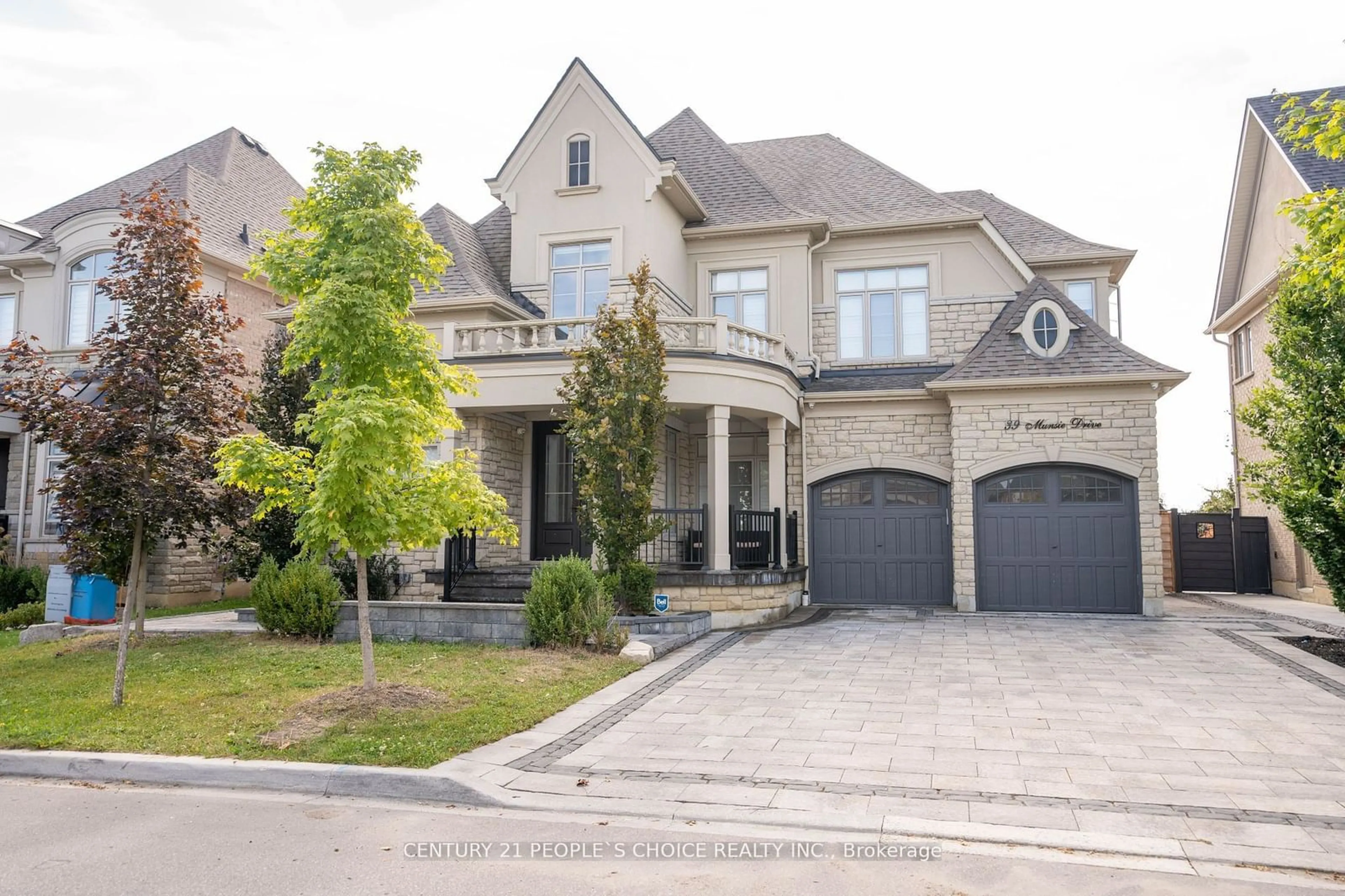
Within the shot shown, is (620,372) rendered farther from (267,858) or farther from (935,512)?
(267,858)

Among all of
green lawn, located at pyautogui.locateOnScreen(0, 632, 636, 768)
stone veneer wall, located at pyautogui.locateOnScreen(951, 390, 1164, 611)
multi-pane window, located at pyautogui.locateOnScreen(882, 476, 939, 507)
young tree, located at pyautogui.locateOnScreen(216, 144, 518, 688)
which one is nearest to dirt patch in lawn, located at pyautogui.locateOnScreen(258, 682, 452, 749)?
green lawn, located at pyautogui.locateOnScreen(0, 632, 636, 768)

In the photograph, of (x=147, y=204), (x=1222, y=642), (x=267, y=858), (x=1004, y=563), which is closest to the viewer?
(x=267, y=858)

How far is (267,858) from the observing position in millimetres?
4633

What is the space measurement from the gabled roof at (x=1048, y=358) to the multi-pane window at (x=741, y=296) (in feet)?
12.3

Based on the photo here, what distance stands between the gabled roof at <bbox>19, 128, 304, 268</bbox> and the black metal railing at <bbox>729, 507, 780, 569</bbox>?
11.4m

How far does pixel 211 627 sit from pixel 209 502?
3.83 metres

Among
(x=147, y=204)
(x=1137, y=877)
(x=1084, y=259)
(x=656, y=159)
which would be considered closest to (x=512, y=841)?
(x=1137, y=877)

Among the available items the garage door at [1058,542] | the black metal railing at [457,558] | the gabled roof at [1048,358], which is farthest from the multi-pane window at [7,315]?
the garage door at [1058,542]

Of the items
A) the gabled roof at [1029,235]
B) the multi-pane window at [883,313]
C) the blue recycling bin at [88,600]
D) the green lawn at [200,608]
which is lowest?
the green lawn at [200,608]

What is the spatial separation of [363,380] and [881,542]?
1121 centimetres

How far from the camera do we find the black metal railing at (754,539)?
14.1 m

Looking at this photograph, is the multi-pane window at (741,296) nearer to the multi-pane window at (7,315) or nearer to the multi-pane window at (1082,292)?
the multi-pane window at (1082,292)

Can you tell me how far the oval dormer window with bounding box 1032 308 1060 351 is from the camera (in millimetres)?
15805

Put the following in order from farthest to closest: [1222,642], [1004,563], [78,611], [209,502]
Result: 1. [1004,563]
2. [78,611]
3. [1222,642]
4. [209,502]
